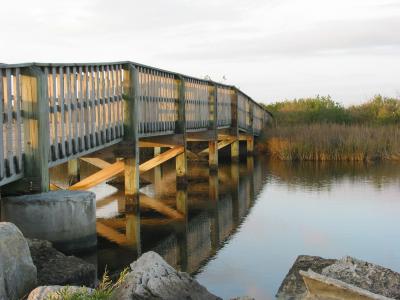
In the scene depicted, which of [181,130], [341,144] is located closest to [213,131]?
[181,130]

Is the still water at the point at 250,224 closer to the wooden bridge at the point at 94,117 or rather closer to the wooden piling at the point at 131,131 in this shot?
the wooden piling at the point at 131,131

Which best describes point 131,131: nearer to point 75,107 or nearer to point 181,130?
point 75,107

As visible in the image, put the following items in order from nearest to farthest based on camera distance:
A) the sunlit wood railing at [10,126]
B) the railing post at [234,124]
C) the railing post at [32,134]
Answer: the sunlit wood railing at [10,126], the railing post at [32,134], the railing post at [234,124]

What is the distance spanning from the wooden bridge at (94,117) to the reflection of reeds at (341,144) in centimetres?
557

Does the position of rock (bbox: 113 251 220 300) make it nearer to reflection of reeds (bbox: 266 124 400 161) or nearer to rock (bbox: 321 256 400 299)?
rock (bbox: 321 256 400 299)

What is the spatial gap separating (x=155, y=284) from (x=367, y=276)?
2.41 metres

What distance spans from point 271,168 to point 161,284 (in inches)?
759

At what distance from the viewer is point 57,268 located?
22.5ft

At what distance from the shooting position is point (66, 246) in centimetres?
867

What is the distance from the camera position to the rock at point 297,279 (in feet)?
22.7

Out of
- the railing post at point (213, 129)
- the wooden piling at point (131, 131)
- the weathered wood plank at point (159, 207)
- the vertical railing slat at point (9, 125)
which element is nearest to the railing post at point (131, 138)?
the wooden piling at point (131, 131)

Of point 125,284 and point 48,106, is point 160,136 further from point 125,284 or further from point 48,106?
point 125,284

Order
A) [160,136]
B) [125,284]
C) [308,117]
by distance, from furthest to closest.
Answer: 1. [308,117]
2. [160,136]
3. [125,284]

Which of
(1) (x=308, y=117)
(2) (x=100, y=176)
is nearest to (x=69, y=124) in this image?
(2) (x=100, y=176)
